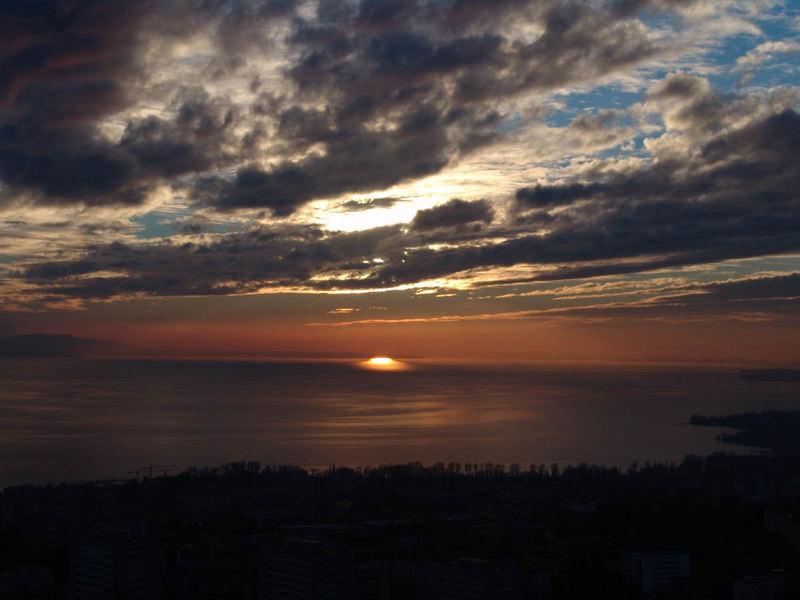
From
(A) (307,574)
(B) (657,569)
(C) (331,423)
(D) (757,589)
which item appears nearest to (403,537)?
(A) (307,574)

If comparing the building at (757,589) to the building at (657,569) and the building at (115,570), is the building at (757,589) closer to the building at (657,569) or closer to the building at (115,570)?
the building at (657,569)

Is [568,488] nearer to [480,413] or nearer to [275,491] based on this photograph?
[275,491]

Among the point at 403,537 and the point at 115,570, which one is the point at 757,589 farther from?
the point at 115,570

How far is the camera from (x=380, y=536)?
572 inches

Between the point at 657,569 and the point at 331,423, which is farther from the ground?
the point at 657,569

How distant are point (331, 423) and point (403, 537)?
32375 millimetres

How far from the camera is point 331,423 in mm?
46312

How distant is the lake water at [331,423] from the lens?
31828 mm

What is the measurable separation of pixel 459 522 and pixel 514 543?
2472 millimetres

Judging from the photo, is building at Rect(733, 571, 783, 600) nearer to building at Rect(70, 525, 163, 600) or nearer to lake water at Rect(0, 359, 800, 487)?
building at Rect(70, 525, 163, 600)

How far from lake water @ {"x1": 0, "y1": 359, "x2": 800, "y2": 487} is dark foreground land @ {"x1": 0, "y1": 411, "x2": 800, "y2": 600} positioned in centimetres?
822

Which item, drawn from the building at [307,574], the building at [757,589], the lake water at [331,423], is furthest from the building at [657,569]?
the lake water at [331,423]

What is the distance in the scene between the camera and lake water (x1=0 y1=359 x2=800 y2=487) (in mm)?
31828

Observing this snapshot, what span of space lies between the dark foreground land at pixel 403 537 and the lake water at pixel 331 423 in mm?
8218
